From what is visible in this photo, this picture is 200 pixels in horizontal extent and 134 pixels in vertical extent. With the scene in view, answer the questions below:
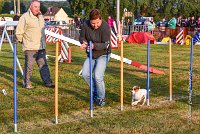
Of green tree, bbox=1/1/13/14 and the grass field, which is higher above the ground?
green tree, bbox=1/1/13/14

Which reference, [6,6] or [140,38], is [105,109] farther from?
[6,6]

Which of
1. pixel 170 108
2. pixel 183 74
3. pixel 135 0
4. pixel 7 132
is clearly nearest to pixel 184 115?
pixel 170 108

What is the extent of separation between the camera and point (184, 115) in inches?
290

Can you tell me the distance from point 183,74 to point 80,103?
15.1 feet

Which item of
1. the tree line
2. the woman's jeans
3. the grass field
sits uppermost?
the tree line

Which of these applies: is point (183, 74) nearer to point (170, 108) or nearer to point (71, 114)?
point (170, 108)

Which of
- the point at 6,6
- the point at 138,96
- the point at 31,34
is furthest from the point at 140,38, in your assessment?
the point at 6,6

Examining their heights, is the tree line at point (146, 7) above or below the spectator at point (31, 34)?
above

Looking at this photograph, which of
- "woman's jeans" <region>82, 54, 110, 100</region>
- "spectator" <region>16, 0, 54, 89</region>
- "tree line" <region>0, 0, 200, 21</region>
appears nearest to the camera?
"woman's jeans" <region>82, 54, 110, 100</region>

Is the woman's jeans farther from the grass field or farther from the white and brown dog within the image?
the white and brown dog

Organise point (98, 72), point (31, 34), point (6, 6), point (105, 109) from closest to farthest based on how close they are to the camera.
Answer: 1. point (105, 109)
2. point (98, 72)
3. point (31, 34)
4. point (6, 6)

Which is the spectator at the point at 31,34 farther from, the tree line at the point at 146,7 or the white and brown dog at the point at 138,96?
the tree line at the point at 146,7

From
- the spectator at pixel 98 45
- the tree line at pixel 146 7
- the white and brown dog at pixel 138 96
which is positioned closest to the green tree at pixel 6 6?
the tree line at pixel 146 7

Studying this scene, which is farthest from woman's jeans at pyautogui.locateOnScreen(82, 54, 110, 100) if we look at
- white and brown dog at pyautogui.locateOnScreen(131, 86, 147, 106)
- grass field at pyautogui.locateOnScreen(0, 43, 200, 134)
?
white and brown dog at pyautogui.locateOnScreen(131, 86, 147, 106)
